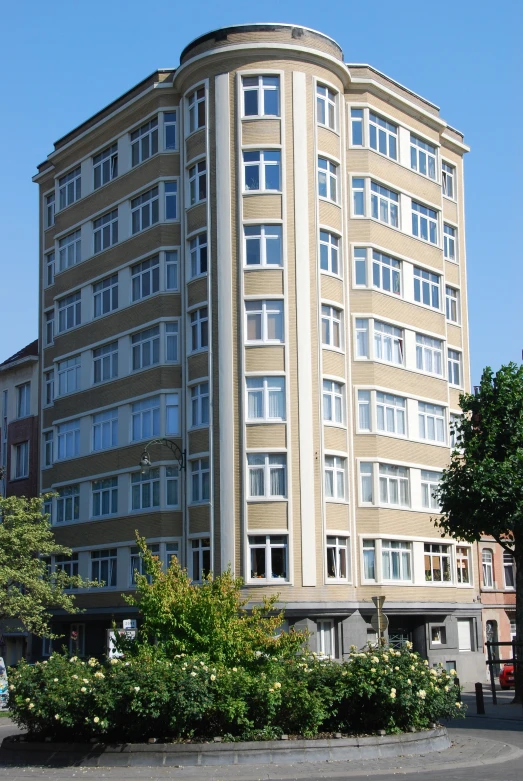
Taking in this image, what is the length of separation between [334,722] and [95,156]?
33773 millimetres

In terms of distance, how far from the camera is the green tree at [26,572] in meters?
37.6

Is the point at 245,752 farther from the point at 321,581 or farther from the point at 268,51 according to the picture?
the point at 268,51

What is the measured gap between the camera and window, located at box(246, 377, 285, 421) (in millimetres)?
37500

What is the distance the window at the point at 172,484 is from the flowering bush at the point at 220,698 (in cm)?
2041

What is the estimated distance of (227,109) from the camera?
39750 mm

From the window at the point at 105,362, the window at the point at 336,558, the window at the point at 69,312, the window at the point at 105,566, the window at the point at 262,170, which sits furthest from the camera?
the window at the point at 69,312

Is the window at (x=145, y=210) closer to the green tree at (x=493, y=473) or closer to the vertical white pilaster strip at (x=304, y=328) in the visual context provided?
the vertical white pilaster strip at (x=304, y=328)

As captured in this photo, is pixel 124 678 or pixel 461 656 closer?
pixel 124 678

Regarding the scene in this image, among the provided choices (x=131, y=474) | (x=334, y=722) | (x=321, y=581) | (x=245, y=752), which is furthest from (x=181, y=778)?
(x=131, y=474)

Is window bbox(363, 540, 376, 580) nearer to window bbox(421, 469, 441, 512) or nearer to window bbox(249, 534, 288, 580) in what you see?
window bbox(421, 469, 441, 512)

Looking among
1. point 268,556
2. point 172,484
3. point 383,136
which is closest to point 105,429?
point 172,484

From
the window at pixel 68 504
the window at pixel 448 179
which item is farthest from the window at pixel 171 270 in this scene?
the window at pixel 448 179

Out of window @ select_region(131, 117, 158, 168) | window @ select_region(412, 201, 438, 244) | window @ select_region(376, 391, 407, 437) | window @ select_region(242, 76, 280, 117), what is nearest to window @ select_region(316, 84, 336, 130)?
window @ select_region(242, 76, 280, 117)

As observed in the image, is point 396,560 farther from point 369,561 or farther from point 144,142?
point 144,142
